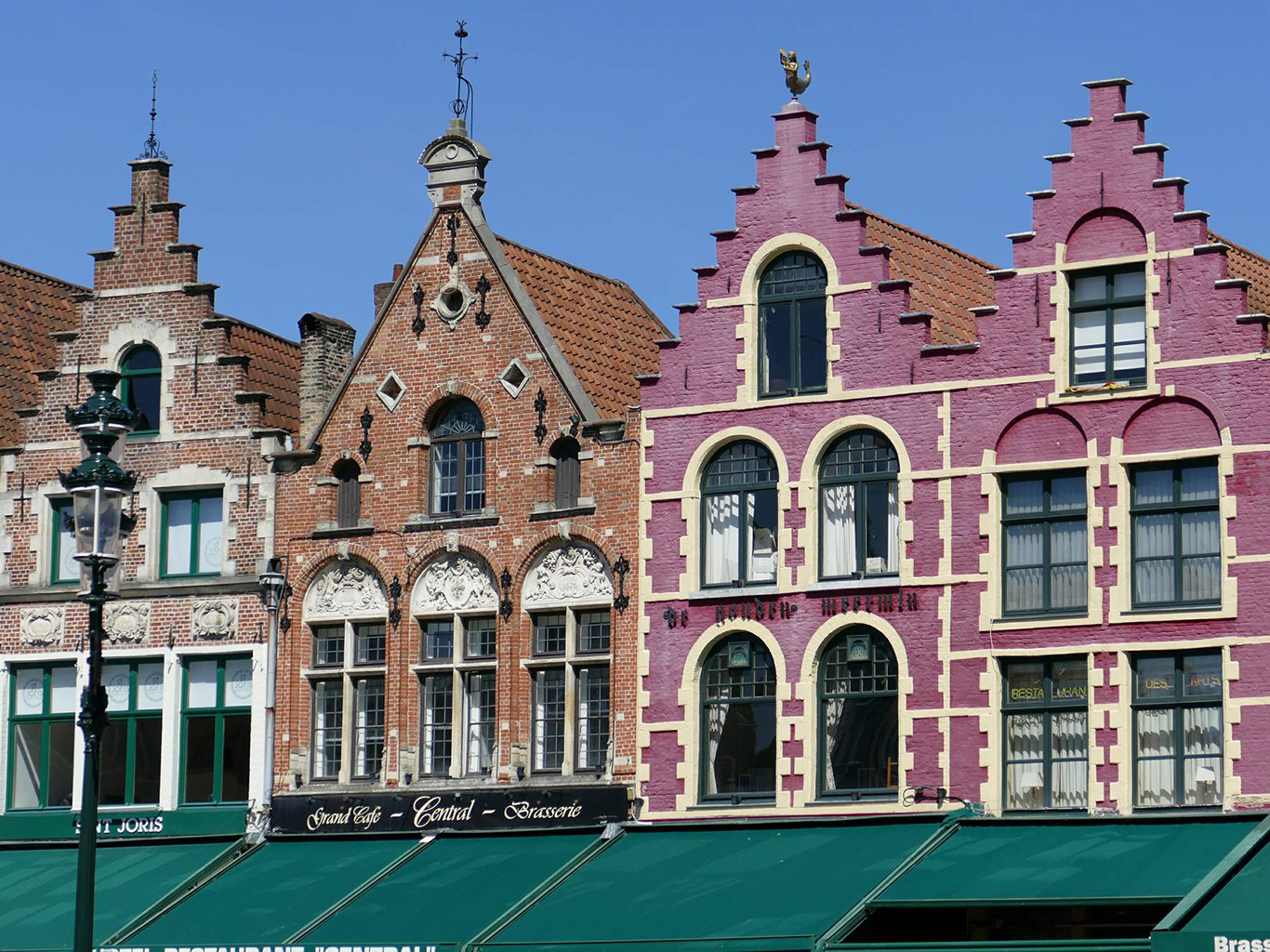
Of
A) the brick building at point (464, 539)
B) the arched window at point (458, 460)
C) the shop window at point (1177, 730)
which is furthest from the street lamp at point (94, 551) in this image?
the shop window at point (1177, 730)

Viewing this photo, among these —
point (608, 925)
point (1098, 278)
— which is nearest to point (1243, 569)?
point (1098, 278)

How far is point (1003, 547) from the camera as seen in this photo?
31.7 metres

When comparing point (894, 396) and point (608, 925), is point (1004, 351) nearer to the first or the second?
point (894, 396)

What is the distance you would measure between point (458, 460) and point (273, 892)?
591 centimetres

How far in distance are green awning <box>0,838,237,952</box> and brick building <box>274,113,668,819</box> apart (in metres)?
1.63

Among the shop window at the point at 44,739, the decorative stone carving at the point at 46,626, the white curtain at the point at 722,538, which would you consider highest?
the white curtain at the point at 722,538

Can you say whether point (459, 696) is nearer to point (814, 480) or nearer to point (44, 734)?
point (814, 480)

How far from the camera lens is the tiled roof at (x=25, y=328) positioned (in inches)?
1596

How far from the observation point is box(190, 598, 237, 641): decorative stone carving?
120ft

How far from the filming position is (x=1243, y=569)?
30.0 metres

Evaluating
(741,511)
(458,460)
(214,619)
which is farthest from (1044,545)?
(214,619)

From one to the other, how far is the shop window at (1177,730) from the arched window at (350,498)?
1073cm

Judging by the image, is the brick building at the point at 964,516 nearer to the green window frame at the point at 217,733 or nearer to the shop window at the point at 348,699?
the shop window at the point at 348,699

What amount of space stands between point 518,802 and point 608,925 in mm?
3673
